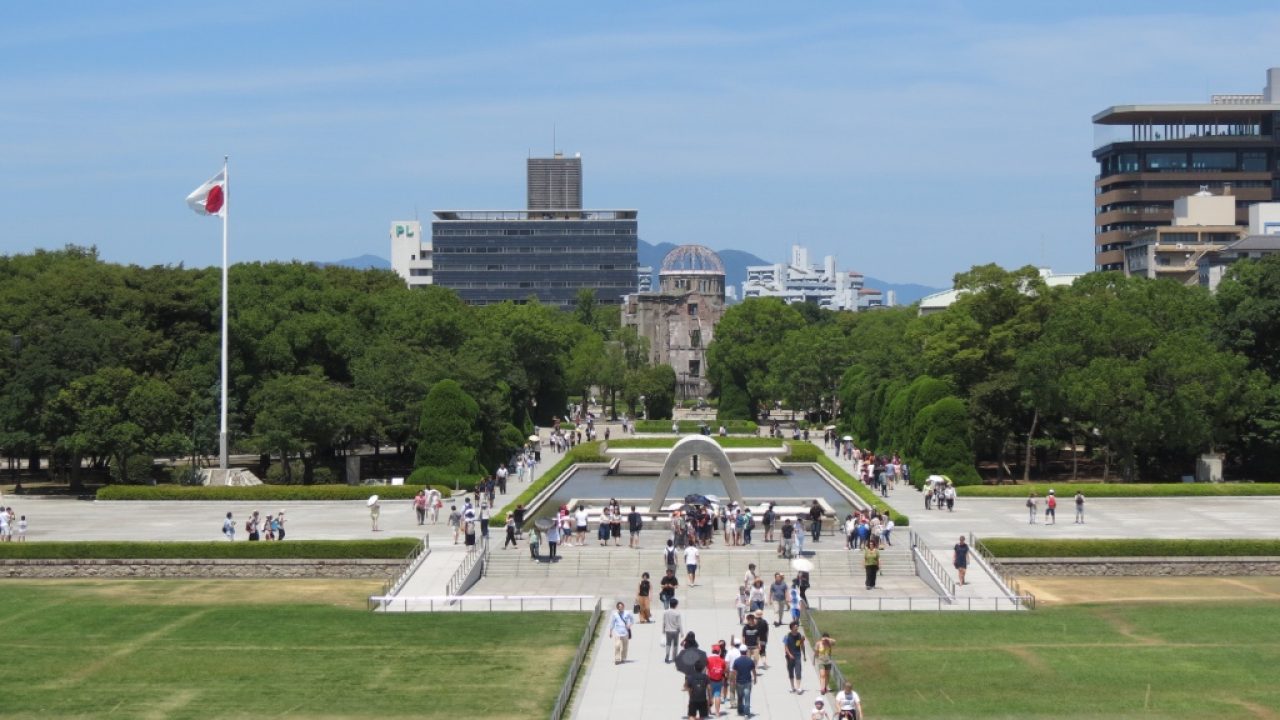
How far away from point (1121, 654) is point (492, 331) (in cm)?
7213

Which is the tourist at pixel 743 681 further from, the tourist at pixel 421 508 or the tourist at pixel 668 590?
the tourist at pixel 421 508

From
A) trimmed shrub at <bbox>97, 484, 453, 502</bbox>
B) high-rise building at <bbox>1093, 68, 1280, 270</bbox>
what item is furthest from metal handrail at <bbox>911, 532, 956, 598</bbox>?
high-rise building at <bbox>1093, 68, 1280, 270</bbox>

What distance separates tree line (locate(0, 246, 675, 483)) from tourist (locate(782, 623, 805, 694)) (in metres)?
39.6

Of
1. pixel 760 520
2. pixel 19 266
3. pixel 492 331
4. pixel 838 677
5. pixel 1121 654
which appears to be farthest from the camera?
pixel 492 331

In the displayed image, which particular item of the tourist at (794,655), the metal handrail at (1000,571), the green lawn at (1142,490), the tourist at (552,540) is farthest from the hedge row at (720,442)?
the tourist at (794,655)

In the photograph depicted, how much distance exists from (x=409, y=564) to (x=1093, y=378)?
109ft

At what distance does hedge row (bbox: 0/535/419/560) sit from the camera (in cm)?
4841

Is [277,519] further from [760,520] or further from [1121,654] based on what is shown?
[1121,654]

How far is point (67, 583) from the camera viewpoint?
4731 centimetres

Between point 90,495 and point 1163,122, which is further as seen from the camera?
point 1163,122

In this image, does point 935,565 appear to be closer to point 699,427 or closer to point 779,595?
point 779,595

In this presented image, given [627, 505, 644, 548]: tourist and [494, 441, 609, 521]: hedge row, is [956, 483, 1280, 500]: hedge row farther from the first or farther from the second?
[627, 505, 644, 548]: tourist

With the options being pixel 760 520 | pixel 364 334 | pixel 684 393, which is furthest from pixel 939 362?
pixel 684 393

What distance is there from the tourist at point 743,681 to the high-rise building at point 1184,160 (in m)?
133
